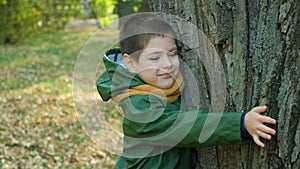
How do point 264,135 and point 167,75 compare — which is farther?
point 167,75

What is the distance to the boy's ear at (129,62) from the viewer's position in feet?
7.70

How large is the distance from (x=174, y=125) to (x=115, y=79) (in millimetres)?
370

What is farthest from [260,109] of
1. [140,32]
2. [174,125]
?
[140,32]

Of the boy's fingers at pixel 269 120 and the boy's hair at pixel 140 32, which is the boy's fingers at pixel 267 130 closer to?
the boy's fingers at pixel 269 120

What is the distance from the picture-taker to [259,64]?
2115 mm

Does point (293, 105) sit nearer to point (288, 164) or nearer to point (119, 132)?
point (288, 164)

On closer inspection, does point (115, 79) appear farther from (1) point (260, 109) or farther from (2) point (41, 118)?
(2) point (41, 118)

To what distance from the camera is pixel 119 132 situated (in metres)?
7.42

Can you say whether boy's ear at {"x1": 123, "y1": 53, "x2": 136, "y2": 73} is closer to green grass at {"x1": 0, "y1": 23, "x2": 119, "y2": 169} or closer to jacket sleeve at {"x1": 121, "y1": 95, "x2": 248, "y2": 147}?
jacket sleeve at {"x1": 121, "y1": 95, "x2": 248, "y2": 147}

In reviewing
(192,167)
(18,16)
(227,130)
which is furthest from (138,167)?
(18,16)

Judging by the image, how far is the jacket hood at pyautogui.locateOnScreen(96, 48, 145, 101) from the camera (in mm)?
2297

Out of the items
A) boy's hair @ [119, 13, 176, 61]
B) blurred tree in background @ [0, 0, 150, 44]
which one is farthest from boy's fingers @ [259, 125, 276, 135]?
blurred tree in background @ [0, 0, 150, 44]

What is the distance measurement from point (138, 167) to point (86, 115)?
18.7 feet

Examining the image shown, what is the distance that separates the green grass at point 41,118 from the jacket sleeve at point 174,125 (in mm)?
3654
